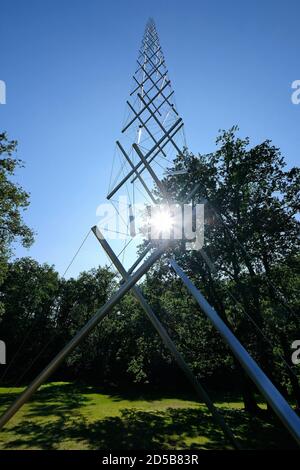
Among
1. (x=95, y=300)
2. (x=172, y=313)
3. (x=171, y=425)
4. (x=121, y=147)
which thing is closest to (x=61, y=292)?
(x=95, y=300)

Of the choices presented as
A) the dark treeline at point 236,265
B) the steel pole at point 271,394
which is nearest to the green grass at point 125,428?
the dark treeline at point 236,265

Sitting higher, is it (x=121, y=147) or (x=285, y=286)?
(x=121, y=147)

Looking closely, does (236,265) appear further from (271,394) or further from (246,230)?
(271,394)

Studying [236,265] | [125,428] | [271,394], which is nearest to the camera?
[271,394]

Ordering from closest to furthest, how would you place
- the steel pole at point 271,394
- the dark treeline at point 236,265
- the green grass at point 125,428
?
the steel pole at point 271,394 < the green grass at point 125,428 < the dark treeline at point 236,265

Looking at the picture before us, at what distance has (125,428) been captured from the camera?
1573cm

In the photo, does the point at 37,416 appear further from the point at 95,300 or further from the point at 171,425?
the point at 95,300

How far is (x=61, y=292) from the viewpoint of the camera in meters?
58.1

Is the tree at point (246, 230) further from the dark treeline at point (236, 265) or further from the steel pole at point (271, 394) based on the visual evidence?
the steel pole at point (271, 394)

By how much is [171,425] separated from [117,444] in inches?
201

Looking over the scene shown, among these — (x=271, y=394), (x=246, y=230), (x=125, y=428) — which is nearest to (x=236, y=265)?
(x=246, y=230)

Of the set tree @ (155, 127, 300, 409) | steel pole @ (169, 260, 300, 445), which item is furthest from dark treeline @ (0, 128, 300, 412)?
steel pole @ (169, 260, 300, 445)

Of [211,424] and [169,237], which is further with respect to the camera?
[211,424]

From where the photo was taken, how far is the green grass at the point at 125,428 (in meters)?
12.8
